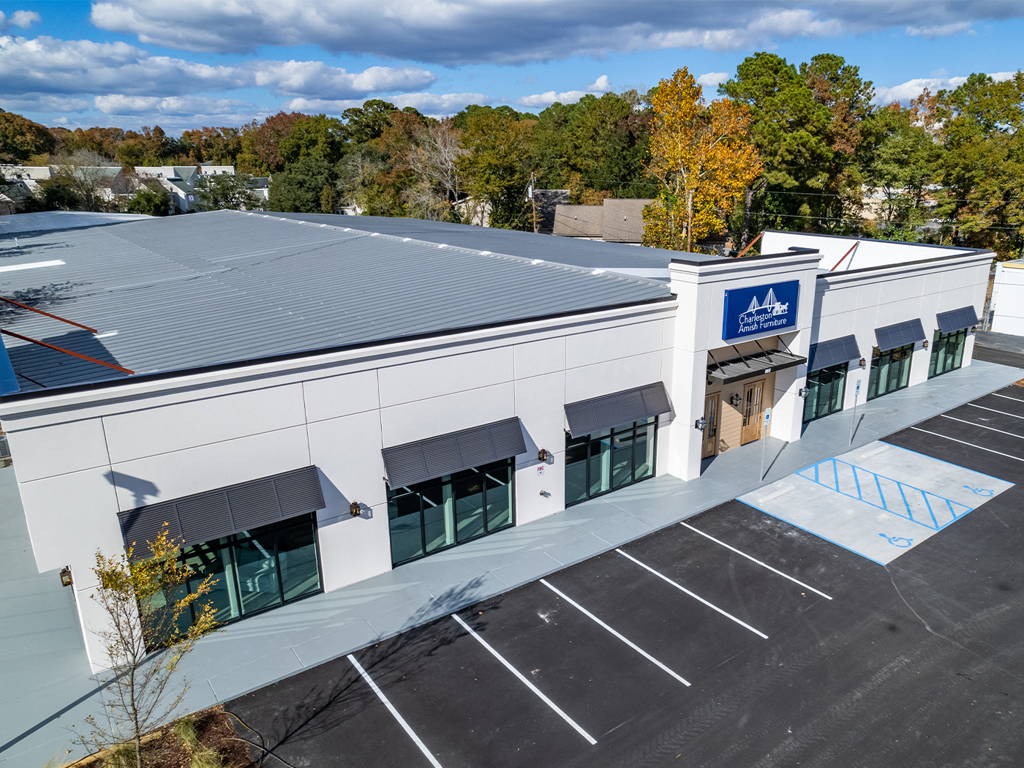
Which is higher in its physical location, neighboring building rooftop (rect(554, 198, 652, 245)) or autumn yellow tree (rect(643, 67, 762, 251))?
autumn yellow tree (rect(643, 67, 762, 251))

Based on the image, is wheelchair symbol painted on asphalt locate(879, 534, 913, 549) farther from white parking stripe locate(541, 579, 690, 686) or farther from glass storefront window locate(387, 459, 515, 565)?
glass storefront window locate(387, 459, 515, 565)

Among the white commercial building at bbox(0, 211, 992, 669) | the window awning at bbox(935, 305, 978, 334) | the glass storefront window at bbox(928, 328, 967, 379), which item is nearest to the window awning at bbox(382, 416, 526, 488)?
the white commercial building at bbox(0, 211, 992, 669)

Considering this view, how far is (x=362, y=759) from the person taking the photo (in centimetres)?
1125

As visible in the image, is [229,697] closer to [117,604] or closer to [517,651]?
[117,604]

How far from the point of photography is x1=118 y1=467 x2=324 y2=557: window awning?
1307cm

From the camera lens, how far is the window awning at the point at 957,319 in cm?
2944

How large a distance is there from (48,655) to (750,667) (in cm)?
1396

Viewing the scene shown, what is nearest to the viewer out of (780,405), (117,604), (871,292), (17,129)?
(117,604)

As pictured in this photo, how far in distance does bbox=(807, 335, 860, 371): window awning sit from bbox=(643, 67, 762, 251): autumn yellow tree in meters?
23.8

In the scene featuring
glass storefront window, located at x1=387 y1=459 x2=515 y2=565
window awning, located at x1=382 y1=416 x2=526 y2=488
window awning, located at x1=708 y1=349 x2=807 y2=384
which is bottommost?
glass storefront window, located at x1=387 y1=459 x2=515 y2=565

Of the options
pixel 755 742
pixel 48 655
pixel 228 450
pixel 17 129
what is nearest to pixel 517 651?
pixel 755 742

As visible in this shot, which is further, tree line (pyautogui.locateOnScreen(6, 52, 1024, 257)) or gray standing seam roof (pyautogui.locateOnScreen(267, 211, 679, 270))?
tree line (pyautogui.locateOnScreen(6, 52, 1024, 257))

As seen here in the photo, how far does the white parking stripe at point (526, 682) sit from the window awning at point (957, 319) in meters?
25.3

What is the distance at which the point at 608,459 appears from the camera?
20.1 m
